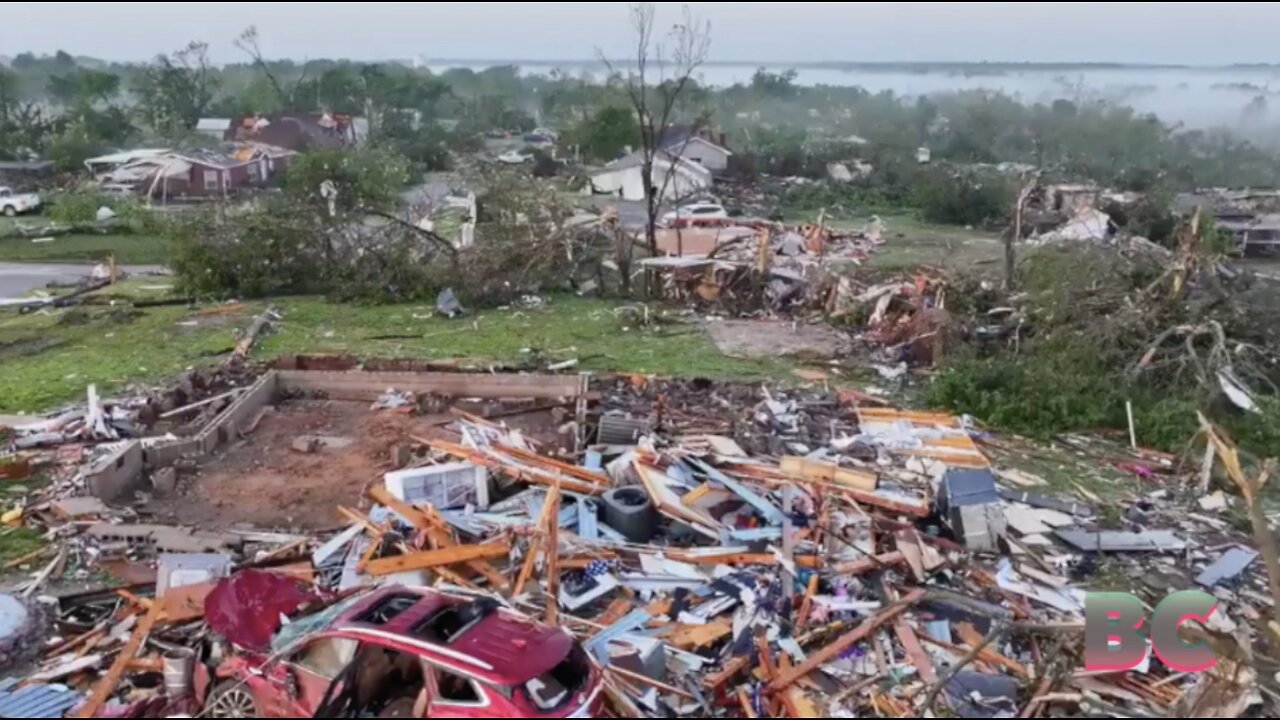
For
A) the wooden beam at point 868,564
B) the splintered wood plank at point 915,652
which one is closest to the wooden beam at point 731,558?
the wooden beam at point 868,564

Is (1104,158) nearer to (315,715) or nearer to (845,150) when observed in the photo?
(845,150)

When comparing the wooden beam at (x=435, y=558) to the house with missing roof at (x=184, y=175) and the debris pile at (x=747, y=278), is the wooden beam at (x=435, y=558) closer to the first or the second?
the debris pile at (x=747, y=278)

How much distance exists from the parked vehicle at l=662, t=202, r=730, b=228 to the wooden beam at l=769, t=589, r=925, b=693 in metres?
16.6

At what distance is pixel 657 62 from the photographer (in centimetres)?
2369

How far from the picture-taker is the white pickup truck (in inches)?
1145

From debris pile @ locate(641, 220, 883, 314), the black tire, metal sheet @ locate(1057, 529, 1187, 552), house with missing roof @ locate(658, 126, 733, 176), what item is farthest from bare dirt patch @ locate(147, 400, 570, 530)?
house with missing roof @ locate(658, 126, 733, 176)

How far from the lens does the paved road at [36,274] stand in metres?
18.7

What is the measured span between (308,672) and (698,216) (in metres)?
22.1

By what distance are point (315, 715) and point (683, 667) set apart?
218 cm

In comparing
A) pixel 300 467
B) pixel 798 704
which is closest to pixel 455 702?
pixel 798 704

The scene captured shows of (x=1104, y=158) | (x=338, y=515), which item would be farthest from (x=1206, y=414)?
(x=1104, y=158)

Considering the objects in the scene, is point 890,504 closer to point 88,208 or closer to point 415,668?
point 415,668

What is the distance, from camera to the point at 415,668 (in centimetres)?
463

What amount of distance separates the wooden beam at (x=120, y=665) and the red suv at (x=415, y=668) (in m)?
0.72
